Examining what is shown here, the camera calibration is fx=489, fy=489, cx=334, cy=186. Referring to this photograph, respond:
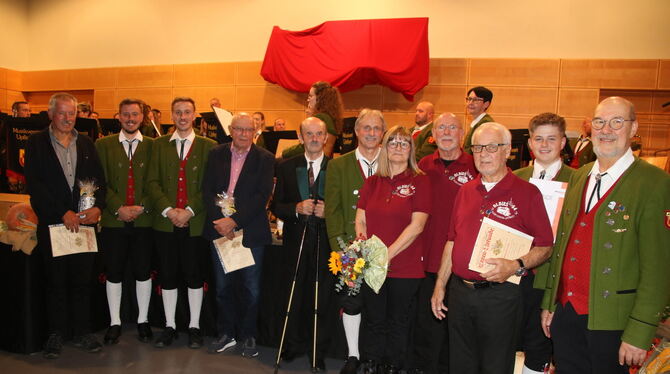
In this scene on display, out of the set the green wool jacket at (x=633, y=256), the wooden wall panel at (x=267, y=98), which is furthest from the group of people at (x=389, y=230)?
the wooden wall panel at (x=267, y=98)

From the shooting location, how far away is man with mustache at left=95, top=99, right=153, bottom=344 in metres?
4.04

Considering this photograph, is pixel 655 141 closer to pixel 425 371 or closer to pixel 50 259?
pixel 425 371

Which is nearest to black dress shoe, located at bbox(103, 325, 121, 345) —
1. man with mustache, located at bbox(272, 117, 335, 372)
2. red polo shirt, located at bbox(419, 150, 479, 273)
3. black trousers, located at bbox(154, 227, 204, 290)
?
black trousers, located at bbox(154, 227, 204, 290)

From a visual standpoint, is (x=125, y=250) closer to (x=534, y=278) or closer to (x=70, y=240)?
(x=70, y=240)

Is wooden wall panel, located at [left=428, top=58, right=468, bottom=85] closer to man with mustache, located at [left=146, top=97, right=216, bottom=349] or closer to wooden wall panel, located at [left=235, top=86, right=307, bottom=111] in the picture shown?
wooden wall panel, located at [left=235, top=86, right=307, bottom=111]

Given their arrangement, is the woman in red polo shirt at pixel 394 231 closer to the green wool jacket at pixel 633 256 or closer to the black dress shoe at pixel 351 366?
the black dress shoe at pixel 351 366

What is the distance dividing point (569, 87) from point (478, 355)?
746cm

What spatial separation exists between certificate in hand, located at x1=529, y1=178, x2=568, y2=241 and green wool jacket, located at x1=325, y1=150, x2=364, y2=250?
1226 millimetres

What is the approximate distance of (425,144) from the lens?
4457 millimetres

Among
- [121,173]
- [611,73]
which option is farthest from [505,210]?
[611,73]

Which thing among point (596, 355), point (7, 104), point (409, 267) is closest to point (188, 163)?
point (409, 267)

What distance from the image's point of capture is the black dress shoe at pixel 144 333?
13.6 feet

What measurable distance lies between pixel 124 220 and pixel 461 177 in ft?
8.82

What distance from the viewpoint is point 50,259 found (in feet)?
12.4
